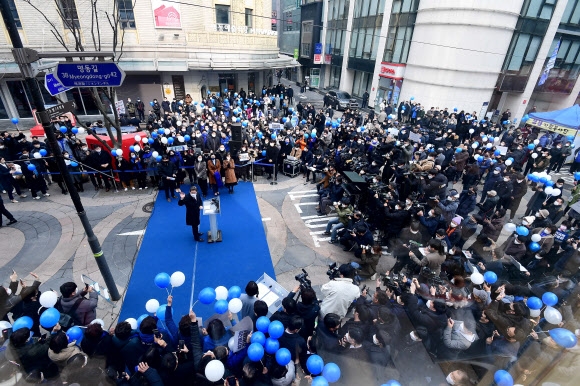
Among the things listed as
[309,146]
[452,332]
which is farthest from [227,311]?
[309,146]

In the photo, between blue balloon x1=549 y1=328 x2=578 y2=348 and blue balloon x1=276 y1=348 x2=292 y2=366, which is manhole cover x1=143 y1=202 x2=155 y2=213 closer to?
blue balloon x1=276 y1=348 x2=292 y2=366

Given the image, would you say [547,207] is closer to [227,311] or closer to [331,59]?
[227,311]

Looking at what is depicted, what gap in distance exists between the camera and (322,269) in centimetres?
810

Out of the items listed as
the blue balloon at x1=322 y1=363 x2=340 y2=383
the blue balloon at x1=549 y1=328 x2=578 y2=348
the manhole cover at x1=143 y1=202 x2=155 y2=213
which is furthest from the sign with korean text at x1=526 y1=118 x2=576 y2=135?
the manhole cover at x1=143 y1=202 x2=155 y2=213

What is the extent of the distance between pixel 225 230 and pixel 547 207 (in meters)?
10.4

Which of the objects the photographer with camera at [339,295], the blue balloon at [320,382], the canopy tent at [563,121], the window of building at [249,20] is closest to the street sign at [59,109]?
the photographer with camera at [339,295]

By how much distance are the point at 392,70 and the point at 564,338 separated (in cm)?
2627

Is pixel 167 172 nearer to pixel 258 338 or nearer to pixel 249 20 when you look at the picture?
pixel 258 338

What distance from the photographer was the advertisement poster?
64.2ft

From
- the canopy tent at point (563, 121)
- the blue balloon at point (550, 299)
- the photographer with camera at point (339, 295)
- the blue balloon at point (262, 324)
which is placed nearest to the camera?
the blue balloon at point (262, 324)

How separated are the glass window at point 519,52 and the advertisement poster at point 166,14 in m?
24.8

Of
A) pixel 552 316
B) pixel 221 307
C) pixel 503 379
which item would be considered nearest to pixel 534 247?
pixel 552 316

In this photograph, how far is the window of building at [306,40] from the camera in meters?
43.1

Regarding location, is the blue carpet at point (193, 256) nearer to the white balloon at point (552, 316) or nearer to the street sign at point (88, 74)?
the street sign at point (88, 74)
